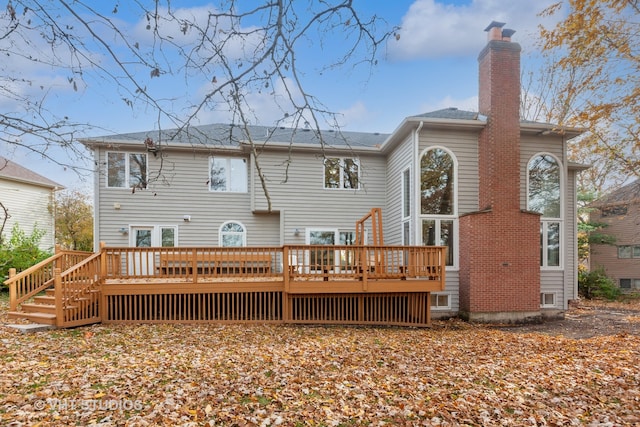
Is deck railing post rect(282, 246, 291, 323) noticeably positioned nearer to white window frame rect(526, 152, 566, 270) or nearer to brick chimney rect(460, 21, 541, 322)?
brick chimney rect(460, 21, 541, 322)

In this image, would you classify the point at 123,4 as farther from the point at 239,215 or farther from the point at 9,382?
the point at 239,215

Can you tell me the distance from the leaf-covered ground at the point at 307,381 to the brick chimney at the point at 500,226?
7.89ft

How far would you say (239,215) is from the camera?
1184cm

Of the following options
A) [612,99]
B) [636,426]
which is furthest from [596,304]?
[636,426]

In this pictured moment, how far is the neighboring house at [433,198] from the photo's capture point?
30.4ft

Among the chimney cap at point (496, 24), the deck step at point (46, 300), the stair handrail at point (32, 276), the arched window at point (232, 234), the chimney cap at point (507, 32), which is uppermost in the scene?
the chimney cap at point (496, 24)

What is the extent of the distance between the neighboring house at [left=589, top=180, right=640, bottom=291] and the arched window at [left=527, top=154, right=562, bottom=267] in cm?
1079

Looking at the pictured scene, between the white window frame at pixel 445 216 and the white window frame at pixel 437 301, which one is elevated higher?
the white window frame at pixel 445 216

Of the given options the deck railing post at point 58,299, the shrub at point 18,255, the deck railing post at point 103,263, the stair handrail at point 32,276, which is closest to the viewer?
the deck railing post at point 58,299

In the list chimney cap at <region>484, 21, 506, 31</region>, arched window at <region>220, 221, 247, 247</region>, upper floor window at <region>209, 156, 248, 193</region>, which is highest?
chimney cap at <region>484, 21, 506, 31</region>

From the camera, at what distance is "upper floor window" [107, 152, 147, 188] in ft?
36.8

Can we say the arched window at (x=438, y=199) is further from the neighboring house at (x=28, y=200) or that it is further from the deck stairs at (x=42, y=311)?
the neighboring house at (x=28, y=200)

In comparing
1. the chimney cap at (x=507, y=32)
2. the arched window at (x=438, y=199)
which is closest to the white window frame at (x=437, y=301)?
the arched window at (x=438, y=199)

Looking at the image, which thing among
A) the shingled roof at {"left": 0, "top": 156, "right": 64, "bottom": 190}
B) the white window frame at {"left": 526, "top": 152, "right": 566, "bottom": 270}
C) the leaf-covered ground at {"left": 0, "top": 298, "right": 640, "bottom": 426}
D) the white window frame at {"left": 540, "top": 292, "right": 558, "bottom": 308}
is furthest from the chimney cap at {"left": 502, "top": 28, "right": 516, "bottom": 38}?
the shingled roof at {"left": 0, "top": 156, "right": 64, "bottom": 190}
